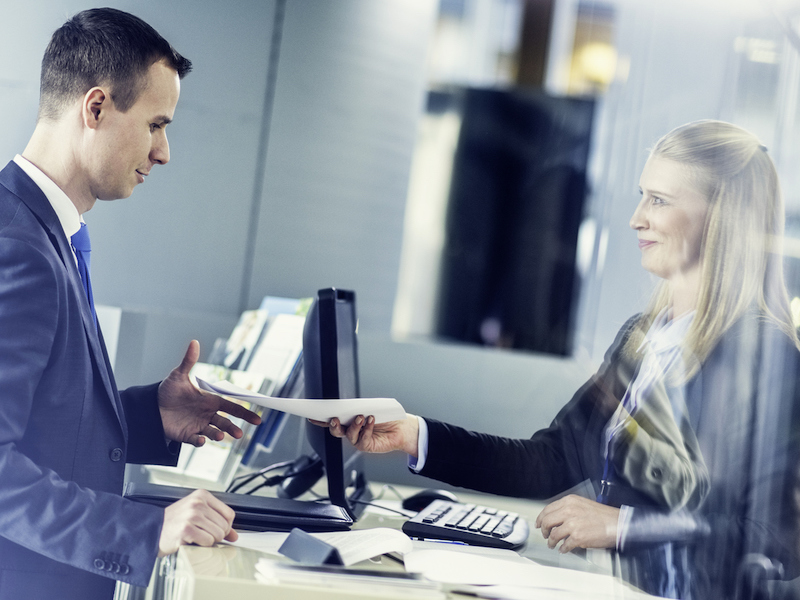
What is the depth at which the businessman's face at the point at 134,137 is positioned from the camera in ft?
3.72

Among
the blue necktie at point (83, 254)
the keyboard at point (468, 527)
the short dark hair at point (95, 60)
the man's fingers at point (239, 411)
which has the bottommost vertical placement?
the keyboard at point (468, 527)

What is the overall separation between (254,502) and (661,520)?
0.65 m

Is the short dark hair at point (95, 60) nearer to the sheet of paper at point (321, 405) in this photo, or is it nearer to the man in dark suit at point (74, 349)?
the man in dark suit at point (74, 349)

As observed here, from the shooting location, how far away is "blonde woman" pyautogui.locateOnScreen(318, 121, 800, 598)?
1.03 metres

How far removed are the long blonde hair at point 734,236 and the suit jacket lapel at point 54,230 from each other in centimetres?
91

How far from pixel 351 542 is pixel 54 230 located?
62 centimetres

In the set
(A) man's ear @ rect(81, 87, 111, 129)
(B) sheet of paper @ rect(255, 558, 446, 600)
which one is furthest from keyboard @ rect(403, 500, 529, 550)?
(A) man's ear @ rect(81, 87, 111, 129)

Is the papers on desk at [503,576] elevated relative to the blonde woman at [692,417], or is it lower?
lower

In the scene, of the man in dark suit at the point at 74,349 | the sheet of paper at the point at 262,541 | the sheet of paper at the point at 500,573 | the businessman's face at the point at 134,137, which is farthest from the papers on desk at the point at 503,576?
the businessman's face at the point at 134,137

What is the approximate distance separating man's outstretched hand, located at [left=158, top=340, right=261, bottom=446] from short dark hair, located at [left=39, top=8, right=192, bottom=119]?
0.50 metres

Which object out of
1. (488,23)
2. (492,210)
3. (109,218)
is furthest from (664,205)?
(488,23)

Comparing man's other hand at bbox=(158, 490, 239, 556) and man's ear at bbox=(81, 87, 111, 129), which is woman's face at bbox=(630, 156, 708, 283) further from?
man's ear at bbox=(81, 87, 111, 129)

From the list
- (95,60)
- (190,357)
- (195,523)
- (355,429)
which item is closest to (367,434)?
(355,429)

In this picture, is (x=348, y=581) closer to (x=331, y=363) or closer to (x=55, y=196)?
(x=331, y=363)
